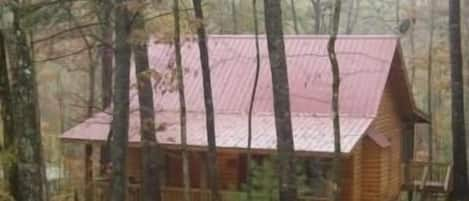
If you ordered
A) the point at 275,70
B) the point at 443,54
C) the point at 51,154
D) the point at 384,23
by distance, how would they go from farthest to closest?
the point at 384,23, the point at 443,54, the point at 51,154, the point at 275,70

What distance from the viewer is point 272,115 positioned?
18391 mm

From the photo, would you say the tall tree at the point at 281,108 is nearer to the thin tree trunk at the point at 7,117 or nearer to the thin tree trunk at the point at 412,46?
the thin tree trunk at the point at 7,117

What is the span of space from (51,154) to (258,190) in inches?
390

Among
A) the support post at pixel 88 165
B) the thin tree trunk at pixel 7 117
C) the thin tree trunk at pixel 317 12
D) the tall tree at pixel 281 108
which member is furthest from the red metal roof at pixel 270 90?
the thin tree trunk at pixel 317 12

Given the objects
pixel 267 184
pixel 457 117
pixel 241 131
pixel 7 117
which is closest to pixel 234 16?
pixel 241 131

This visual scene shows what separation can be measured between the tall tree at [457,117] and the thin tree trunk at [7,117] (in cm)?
1094

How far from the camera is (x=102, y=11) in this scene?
43.4ft

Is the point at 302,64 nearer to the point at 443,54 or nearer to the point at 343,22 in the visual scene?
the point at 443,54

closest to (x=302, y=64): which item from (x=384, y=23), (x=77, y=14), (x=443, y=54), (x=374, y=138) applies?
(x=374, y=138)

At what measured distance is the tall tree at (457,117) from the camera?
17594 mm

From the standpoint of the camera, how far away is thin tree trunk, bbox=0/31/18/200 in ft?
33.5

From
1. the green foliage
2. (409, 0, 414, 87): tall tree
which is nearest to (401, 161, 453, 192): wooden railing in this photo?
the green foliage

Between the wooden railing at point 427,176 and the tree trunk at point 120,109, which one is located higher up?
the tree trunk at point 120,109

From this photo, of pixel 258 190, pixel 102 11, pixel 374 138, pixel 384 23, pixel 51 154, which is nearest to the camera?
pixel 102 11
